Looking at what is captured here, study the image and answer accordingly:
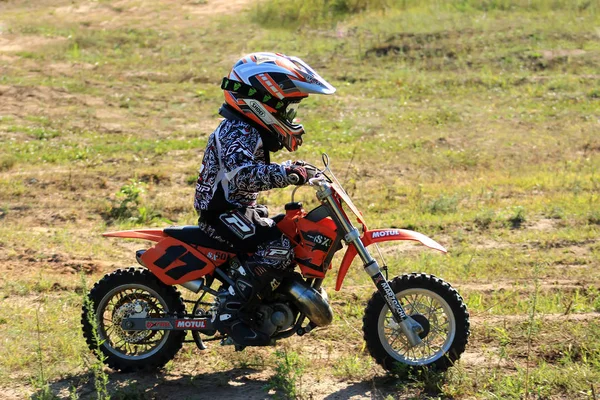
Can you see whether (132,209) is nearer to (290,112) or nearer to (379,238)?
(290,112)

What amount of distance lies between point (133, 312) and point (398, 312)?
1.97 metres

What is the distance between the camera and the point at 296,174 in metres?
5.12

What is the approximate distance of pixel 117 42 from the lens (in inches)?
844

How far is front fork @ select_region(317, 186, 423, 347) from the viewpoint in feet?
17.5

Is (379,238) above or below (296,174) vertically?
below

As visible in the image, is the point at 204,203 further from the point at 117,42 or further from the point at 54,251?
the point at 117,42

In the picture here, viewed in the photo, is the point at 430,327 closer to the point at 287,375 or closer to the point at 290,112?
the point at 287,375

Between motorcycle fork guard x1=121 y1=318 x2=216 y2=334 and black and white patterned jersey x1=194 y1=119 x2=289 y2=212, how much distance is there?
0.83 metres

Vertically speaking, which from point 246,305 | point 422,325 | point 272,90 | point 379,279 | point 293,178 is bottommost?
point 422,325

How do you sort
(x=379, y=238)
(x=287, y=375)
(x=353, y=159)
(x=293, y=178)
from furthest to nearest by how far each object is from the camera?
(x=353, y=159)
(x=287, y=375)
(x=379, y=238)
(x=293, y=178)

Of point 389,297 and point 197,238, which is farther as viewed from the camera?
point 197,238

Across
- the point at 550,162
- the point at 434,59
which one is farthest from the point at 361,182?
the point at 434,59

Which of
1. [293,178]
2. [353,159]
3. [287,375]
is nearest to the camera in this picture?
[293,178]

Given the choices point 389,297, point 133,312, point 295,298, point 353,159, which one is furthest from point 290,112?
point 353,159
